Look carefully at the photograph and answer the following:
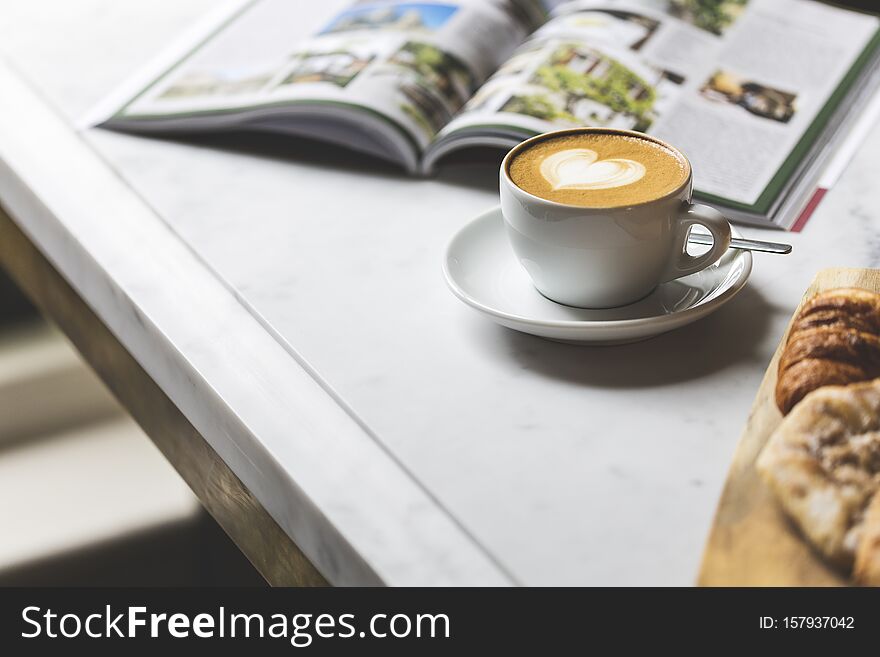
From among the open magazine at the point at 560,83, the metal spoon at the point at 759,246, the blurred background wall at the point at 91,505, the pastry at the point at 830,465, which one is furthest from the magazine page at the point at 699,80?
the blurred background wall at the point at 91,505

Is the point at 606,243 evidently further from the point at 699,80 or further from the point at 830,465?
the point at 699,80

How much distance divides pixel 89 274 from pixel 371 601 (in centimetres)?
42

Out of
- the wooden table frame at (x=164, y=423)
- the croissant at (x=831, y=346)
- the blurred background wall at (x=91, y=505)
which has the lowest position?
the blurred background wall at (x=91, y=505)

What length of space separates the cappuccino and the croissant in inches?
4.6

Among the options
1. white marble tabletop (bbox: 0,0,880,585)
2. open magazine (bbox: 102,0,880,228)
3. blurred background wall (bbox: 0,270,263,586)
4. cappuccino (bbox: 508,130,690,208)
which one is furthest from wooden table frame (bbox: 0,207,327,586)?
blurred background wall (bbox: 0,270,263,586)

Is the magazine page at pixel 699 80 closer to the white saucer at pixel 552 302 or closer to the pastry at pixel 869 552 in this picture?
the white saucer at pixel 552 302

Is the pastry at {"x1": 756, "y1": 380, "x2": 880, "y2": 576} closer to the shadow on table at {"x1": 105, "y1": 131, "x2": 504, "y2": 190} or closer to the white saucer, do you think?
the white saucer

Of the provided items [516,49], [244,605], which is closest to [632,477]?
[244,605]

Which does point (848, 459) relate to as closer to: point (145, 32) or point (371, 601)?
point (371, 601)

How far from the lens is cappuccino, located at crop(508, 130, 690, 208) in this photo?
0.60m

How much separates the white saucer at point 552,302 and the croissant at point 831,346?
58 millimetres

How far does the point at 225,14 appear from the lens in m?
1.14

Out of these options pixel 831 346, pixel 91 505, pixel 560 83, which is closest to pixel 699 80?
pixel 560 83

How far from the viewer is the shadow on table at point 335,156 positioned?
0.87m
